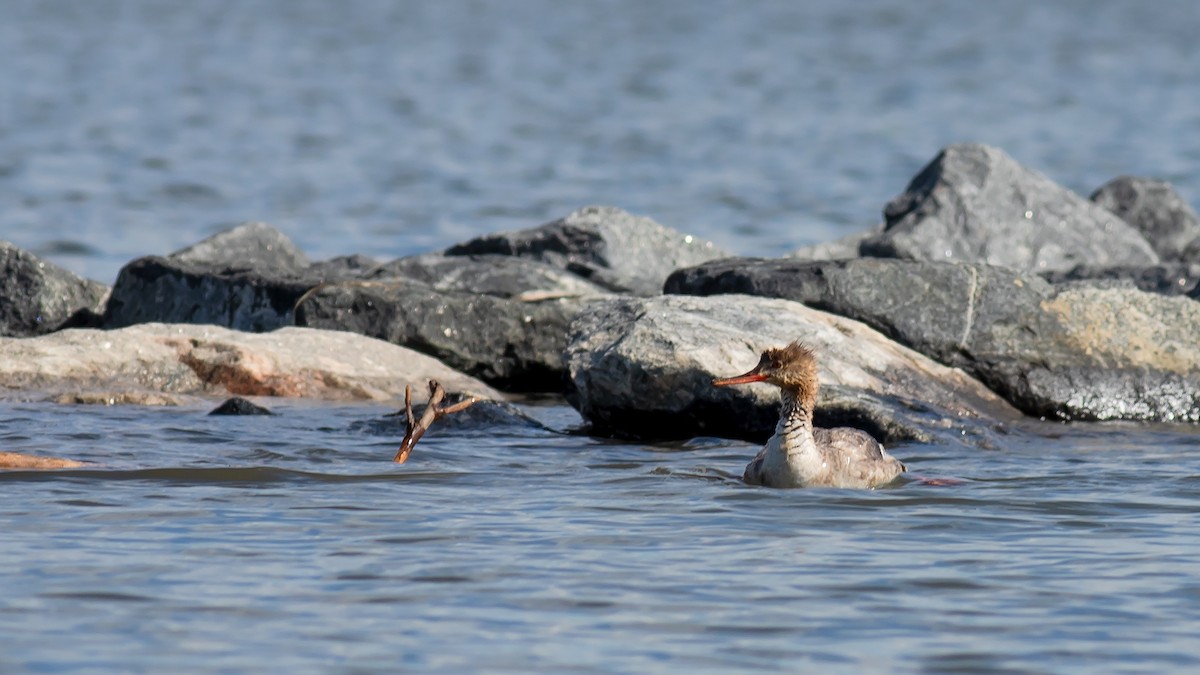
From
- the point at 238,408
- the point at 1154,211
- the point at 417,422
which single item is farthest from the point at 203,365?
the point at 1154,211

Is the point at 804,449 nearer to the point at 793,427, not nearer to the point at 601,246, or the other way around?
the point at 793,427

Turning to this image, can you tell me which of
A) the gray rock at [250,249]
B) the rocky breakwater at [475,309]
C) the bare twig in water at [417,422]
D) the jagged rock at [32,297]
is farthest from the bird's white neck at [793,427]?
the gray rock at [250,249]

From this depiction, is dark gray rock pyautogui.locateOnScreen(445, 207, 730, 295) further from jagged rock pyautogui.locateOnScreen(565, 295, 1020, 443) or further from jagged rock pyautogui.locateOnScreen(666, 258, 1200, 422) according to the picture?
jagged rock pyautogui.locateOnScreen(565, 295, 1020, 443)

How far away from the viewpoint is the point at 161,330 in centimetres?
1143

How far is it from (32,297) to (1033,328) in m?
7.08

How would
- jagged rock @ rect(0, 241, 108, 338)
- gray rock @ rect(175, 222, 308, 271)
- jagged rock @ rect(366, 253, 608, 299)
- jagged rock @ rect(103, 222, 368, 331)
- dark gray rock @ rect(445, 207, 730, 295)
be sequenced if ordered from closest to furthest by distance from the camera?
jagged rock @ rect(103, 222, 368, 331), jagged rock @ rect(0, 241, 108, 338), jagged rock @ rect(366, 253, 608, 299), gray rock @ rect(175, 222, 308, 271), dark gray rock @ rect(445, 207, 730, 295)

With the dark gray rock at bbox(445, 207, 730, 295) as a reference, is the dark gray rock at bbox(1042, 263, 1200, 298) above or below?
below

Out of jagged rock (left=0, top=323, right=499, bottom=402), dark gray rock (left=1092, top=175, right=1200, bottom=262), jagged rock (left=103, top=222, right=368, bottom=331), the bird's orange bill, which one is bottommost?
the bird's orange bill

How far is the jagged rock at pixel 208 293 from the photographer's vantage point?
12.7 metres

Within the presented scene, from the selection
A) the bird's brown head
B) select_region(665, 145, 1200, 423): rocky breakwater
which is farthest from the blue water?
the bird's brown head

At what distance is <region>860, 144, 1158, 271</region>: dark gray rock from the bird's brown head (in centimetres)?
Answer: 723

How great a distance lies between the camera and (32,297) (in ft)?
43.2

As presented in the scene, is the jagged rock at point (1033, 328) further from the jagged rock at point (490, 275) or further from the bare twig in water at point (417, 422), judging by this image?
the bare twig in water at point (417, 422)

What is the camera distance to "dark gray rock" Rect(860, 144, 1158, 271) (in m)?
15.9
